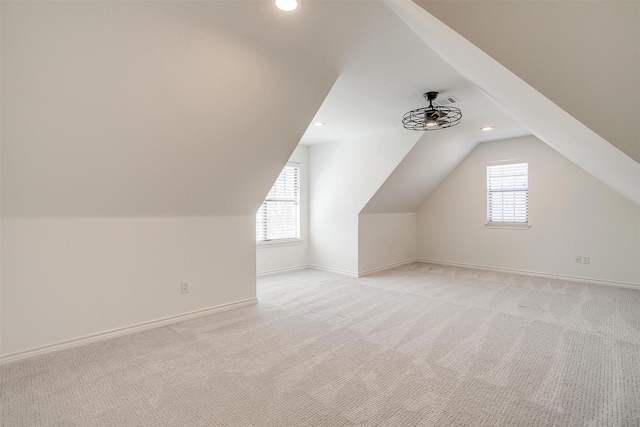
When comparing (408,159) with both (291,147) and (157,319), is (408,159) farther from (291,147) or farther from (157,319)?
(157,319)

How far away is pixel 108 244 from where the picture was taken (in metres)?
2.85

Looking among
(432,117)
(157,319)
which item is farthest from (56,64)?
(432,117)

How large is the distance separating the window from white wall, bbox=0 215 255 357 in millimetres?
1614

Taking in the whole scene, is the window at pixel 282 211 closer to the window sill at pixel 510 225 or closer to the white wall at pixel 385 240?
the white wall at pixel 385 240

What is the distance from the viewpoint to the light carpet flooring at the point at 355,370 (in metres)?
1.79

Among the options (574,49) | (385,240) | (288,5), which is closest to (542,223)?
(385,240)

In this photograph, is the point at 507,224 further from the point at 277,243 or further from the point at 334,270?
the point at 277,243

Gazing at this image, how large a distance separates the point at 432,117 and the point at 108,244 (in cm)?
354

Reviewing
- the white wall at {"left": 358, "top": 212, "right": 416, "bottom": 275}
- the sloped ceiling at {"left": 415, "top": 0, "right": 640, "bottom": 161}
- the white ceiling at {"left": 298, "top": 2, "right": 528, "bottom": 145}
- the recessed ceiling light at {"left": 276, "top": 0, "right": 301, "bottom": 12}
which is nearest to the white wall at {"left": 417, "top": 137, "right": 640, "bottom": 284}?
the white wall at {"left": 358, "top": 212, "right": 416, "bottom": 275}

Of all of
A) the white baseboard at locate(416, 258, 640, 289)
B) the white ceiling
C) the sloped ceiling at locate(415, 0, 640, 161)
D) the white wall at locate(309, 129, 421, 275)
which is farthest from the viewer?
the white wall at locate(309, 129, 421, 275)

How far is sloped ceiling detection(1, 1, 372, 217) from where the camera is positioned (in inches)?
69.2

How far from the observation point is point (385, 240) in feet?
19.3

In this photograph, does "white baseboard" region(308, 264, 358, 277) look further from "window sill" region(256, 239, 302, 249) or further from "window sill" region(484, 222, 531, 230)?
"window sill" region(484, 222, 531, 230)

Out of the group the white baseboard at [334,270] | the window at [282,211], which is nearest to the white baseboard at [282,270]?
the white baseboard at [334,270]
